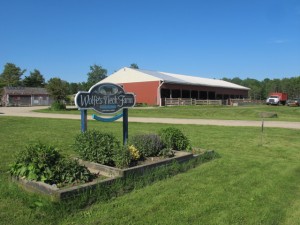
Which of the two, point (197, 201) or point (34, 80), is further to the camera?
point (34, 80)

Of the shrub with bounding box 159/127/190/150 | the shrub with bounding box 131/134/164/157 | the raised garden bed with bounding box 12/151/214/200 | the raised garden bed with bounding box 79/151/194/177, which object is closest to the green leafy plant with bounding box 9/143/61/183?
the raised garden bed with bounding box 12/151/214/200

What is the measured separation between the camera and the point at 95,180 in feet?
16.9

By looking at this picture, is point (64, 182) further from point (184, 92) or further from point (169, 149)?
point (184, 92)

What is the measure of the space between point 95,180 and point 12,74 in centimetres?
9808

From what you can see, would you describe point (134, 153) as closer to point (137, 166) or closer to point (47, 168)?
point (137, 166)

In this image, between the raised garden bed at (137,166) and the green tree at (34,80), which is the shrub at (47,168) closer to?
the raised garden bed at (137,166)

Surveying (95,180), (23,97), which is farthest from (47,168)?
(23,97)

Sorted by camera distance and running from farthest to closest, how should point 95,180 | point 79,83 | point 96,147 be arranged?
point 79,83, point 96,147, point 95,180

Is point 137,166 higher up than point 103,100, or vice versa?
point 103,100

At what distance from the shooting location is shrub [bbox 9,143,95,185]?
481 cm

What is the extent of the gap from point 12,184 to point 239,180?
3.92m

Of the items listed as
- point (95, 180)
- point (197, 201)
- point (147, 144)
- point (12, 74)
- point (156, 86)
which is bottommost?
point (197, 201)

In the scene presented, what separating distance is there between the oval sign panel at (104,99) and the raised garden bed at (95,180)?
1.13 m

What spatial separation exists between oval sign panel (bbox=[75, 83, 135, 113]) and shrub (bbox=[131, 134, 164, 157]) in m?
0.84
